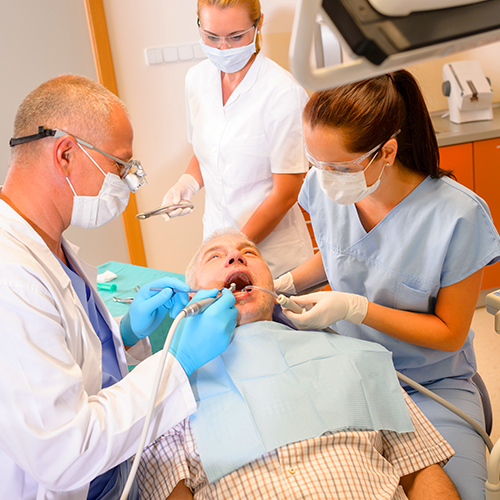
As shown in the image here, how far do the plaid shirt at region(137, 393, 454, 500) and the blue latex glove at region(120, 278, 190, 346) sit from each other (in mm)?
317

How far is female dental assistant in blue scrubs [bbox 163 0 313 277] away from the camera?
187cm

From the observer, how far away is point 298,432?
43.8 inches

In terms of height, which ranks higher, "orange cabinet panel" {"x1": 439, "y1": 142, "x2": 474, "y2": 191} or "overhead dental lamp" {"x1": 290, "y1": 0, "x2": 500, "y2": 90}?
"overhead dental lamp" {"x1": 290, "y1": 0, "x2": 500, "y2": 90}

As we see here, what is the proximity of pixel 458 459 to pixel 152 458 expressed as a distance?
0.75 metres

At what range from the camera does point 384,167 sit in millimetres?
1343

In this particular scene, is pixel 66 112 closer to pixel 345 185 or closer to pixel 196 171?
pixel 345 185

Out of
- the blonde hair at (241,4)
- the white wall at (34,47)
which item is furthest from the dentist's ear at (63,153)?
the white wall at (34,47)

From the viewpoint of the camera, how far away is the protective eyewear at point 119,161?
1070 mm

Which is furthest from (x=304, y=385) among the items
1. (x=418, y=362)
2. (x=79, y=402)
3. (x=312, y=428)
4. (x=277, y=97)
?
(x=277, y=97)

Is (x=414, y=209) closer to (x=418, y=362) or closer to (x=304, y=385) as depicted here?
(x=418, y=362)

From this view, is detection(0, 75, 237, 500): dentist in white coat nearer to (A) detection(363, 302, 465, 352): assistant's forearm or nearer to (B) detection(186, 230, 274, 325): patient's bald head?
(B) detection(186, 230, 274, 325): patient's bald head

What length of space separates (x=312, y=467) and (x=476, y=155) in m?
2.27

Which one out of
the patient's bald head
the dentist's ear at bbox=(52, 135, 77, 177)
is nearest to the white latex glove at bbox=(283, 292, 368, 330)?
the patient's bald head

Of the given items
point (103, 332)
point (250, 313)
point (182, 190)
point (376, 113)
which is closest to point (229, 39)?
point (182, 190)
